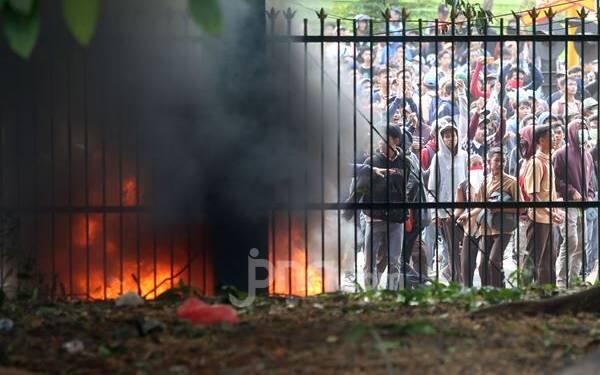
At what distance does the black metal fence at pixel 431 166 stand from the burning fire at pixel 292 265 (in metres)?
0.01

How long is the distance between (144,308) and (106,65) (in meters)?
3.03

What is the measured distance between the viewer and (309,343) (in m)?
5.86

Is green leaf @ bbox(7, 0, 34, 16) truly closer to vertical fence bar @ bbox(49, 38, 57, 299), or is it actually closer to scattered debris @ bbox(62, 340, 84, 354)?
scattered debris @ bbox(62, 340, 84, 354)

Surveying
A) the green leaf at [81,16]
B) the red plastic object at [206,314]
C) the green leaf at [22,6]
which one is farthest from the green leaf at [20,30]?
the red plastic object at [206,314]

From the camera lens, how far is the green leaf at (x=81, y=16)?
3721mm

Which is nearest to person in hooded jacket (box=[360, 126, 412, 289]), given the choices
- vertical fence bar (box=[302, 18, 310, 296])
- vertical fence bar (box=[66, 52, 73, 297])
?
vertical fence bar (box=[302, 18, 310, 296])

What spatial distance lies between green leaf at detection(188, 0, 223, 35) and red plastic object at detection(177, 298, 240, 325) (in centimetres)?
297

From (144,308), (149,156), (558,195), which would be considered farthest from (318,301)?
(558,195)

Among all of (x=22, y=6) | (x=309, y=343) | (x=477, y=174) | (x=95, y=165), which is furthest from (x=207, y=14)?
(x=477, y=174)

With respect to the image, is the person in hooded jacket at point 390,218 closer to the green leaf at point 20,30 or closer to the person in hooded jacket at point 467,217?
the person in hooded jacket at point 467,217

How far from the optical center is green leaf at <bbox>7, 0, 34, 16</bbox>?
3836 millimetres

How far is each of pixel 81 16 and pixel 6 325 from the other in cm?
369

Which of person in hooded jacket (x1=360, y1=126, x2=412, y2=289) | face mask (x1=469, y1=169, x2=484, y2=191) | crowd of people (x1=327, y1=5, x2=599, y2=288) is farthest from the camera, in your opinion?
face mask (x1=469, y1=169, x2=484, y2=191)

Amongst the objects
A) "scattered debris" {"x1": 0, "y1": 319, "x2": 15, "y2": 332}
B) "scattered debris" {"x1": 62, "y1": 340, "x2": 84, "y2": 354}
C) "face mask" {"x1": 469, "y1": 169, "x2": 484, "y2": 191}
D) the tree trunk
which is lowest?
"scattered debris" {"x1": 62, "y1": 340, "x2": 84, "y2": 354}
